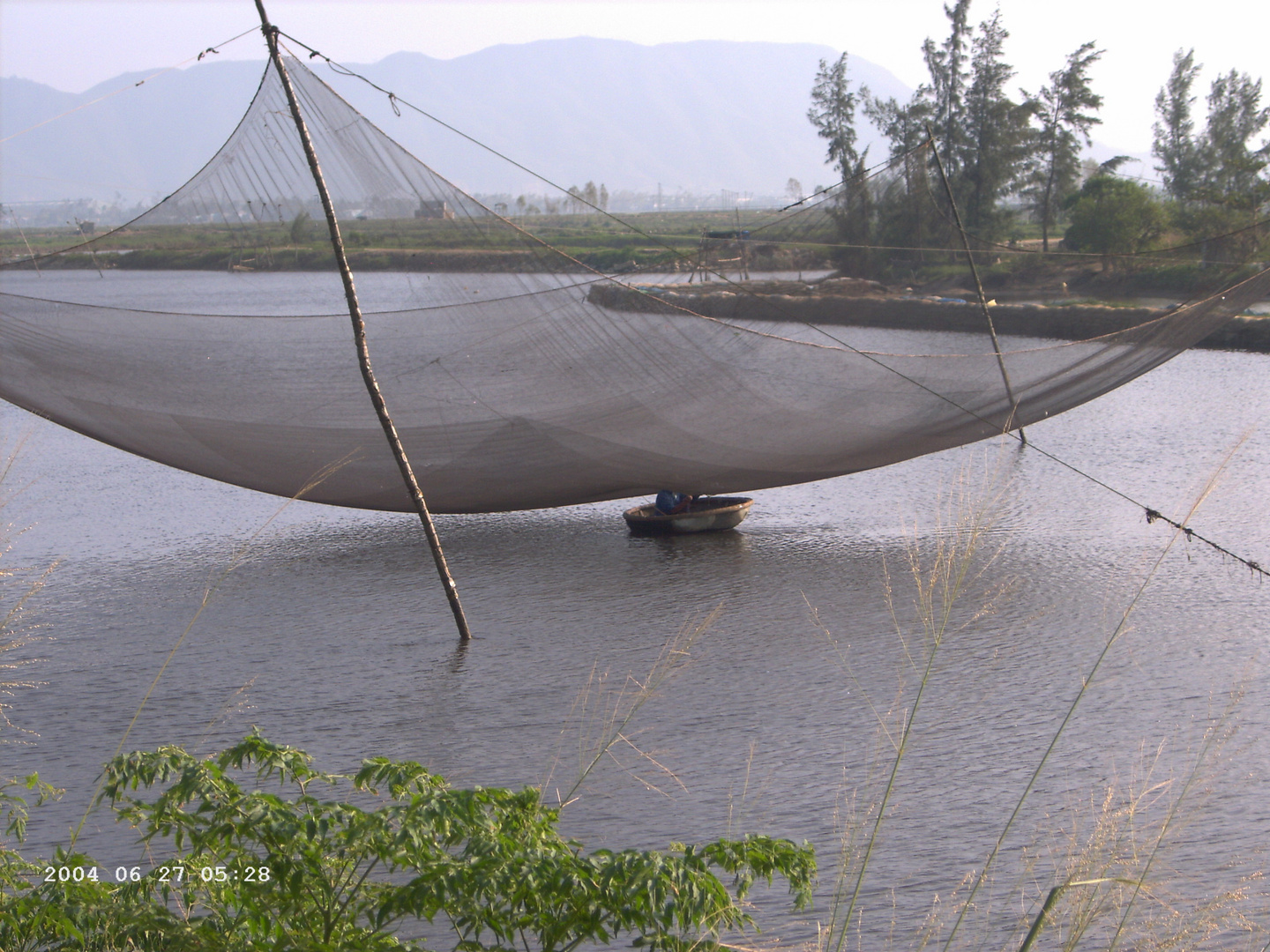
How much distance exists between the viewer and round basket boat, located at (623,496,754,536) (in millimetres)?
7738

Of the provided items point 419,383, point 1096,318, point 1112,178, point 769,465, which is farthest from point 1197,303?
point 1112,178

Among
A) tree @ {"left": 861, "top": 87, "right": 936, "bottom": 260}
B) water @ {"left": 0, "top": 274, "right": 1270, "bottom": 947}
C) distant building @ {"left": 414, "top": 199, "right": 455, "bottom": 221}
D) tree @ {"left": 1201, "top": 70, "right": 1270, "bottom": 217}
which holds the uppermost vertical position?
tree @ {"left": 1201, "top": 70, "right": 1270, "bottom": 217}

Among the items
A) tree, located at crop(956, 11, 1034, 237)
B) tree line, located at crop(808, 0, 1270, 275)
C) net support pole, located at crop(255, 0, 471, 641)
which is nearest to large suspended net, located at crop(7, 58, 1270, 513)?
net support pole, located at crop(255, 0, 471, 641)

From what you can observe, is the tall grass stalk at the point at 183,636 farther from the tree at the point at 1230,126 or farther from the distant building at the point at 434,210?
the tree at the point at 1230,126

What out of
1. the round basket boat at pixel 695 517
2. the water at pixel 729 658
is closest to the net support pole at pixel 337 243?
the water at pixel 729 658

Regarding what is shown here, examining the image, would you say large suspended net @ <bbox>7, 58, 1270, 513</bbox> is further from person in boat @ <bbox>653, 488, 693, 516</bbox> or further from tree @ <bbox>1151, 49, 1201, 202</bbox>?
tree @ <bbox>1151, 49, 1201, 202</bbox>

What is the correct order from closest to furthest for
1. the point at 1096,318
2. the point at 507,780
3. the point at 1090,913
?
1. the point at 1090,913
2. the point at 507,780
3. the point at 1096,318

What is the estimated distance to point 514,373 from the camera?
6.55 metres

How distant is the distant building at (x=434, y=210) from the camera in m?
6.03

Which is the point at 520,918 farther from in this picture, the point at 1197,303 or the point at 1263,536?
the point at 1263,536

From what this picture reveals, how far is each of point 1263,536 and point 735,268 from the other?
4.55m

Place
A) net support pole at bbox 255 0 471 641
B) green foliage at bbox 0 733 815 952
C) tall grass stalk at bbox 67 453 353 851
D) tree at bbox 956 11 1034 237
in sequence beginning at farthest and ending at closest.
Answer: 1. tree at bbox 956 11 1034 237
2. net support pole at bbox 255 0 471 641
3. tall grass stalk at bbox 67 453 353 851
4. green foliage at bbox 0 733 815 952

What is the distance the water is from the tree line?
11.3 m

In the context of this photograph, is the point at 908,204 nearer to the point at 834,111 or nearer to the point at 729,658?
the point at 729,658
